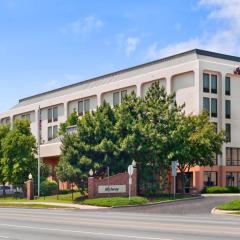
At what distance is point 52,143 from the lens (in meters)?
72.1

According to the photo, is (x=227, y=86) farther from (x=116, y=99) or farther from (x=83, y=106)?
(x=83, y=106)

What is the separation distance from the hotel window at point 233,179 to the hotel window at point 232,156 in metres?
1.26

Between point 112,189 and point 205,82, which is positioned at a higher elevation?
point 205,82

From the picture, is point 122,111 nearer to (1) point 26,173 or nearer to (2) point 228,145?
(1) point 26,173

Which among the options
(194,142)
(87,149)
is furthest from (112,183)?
(194,142)

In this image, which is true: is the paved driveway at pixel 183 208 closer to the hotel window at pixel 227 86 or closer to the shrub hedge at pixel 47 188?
the shrub hedge at pixel 47 188

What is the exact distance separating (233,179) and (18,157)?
2573cm

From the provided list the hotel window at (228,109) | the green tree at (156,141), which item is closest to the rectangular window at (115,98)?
the hotel window at (228,109)

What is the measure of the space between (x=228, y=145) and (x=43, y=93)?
1759 inches

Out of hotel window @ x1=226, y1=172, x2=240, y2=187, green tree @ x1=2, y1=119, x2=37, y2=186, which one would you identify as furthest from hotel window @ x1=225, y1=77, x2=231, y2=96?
green tree @ x1=2, y1=119, x2=37, y2=186

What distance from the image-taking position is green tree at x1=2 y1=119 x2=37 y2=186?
59750 millimetres

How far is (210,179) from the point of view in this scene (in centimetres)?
6675

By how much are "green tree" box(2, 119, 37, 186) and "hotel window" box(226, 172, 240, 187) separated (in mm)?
23049

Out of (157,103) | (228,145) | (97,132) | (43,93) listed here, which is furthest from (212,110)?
(43,93)
